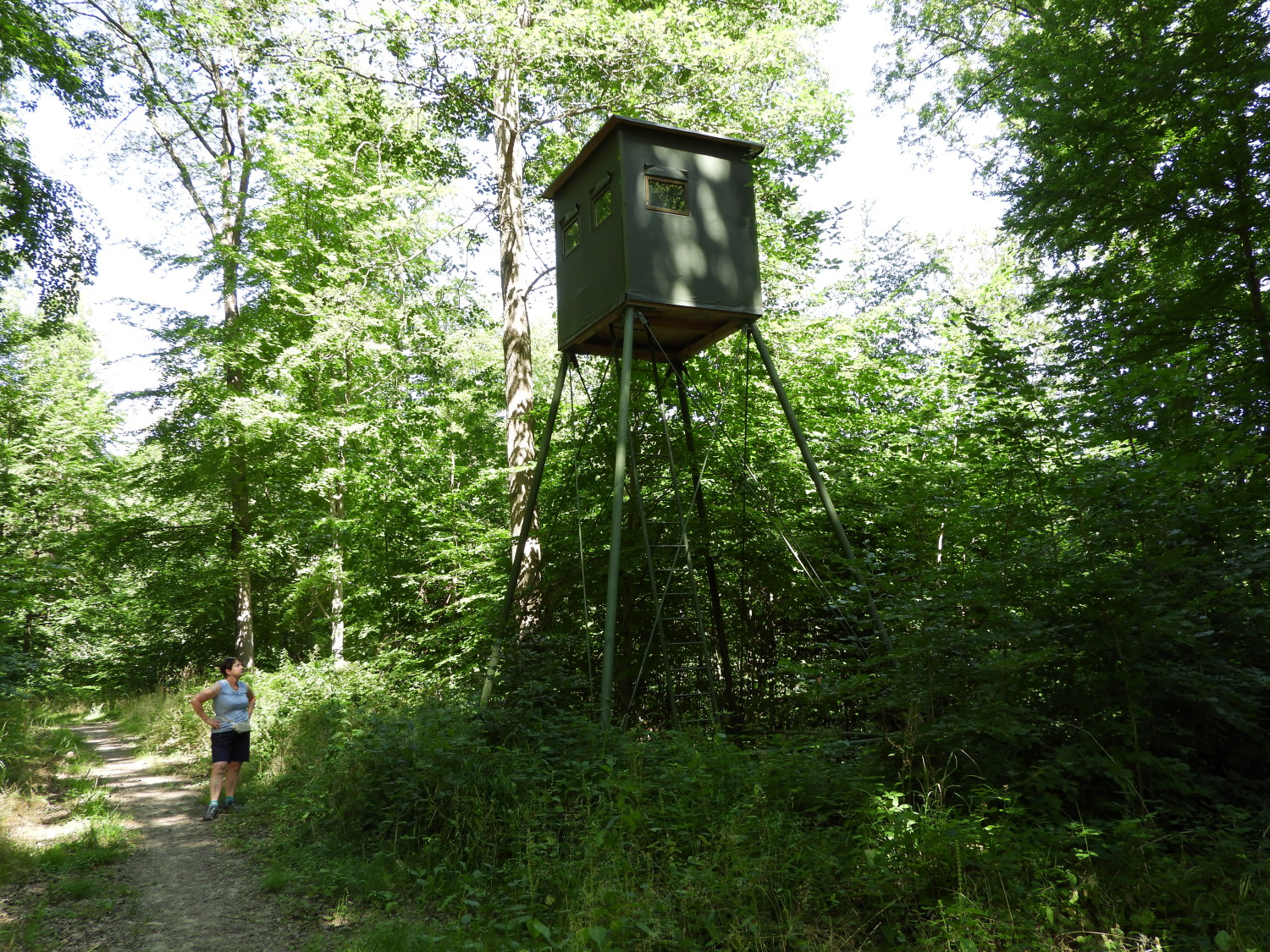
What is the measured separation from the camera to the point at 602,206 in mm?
8352

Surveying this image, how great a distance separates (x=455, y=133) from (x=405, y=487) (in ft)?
23.5

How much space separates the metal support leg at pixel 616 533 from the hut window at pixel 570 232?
1.81 metres

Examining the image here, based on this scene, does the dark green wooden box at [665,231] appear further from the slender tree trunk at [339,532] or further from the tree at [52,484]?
the tree at [52,484]

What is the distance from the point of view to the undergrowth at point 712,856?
3.69 m

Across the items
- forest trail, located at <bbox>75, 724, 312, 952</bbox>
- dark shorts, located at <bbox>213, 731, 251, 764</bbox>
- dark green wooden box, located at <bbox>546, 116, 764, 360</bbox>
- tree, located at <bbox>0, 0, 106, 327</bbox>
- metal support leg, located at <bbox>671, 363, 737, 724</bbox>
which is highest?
tree, located at <bbox>0, 0, 106, 327</bbox>

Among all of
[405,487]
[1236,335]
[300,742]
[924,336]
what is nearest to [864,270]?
[924,336]

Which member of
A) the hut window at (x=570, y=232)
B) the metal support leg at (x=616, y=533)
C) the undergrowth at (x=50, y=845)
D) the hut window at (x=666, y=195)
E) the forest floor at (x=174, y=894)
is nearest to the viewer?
the forest floor at (x=174, y=894)

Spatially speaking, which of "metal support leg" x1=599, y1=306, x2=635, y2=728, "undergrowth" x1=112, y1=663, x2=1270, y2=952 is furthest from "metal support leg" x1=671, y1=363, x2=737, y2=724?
"undergrowth" x1=112, y1=663, x2=1270, y2=952

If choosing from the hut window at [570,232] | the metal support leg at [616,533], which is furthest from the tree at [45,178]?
the metal support leg at [616,533]

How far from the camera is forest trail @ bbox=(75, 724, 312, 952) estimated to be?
4352 millimetres

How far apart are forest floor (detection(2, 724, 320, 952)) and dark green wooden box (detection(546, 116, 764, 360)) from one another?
5.71m

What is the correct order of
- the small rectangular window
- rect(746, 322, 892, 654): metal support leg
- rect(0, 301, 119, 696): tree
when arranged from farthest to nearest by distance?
rect(0, 301, 119, 696): tree, the small rectangular window, rect(746, 322, 892, 654): metal support leg

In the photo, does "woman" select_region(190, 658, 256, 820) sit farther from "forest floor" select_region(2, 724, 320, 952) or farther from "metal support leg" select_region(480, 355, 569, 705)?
"metal support leg" select_region(480, 355, 569, 705)

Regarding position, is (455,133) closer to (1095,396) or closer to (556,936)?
(1095,396)
